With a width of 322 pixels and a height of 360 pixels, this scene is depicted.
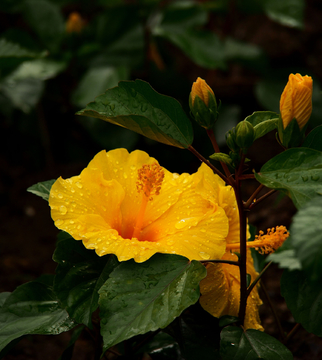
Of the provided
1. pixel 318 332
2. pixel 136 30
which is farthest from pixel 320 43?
pixel 318 332

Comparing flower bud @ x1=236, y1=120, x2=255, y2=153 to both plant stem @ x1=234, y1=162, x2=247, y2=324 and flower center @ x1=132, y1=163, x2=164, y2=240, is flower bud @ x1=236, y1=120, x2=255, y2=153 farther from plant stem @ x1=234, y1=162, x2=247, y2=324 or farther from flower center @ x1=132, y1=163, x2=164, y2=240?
flower center @ x1=132, y1=163, x2=164, y2=240

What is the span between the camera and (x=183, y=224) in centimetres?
86

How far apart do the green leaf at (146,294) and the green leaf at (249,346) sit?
154mm

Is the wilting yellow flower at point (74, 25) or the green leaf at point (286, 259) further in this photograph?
the wilting yellow flower at point (74, 25)

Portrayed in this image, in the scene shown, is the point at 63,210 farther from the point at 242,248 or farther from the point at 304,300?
the point at 304,300

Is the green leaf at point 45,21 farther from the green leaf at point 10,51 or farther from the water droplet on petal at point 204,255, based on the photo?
the water droplet on petal at point 204,255

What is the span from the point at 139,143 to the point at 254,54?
892 mm

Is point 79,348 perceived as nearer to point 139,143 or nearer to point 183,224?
point 183,224

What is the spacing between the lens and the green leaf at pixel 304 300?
74 centimetres

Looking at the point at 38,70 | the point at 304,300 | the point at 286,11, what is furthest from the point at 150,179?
the point at 286,11

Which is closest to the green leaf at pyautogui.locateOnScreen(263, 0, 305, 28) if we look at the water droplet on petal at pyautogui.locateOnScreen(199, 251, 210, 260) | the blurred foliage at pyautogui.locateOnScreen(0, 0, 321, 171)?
the blurred foliage at pyautogui.locateOnScreen(0, 0, 321, 171)

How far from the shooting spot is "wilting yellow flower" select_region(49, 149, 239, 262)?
80 centimetres

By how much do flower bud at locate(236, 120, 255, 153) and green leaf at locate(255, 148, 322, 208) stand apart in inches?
2.3

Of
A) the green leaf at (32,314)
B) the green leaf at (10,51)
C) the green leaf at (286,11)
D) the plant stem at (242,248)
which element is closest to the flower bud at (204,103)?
the plant stem at (242,248)
